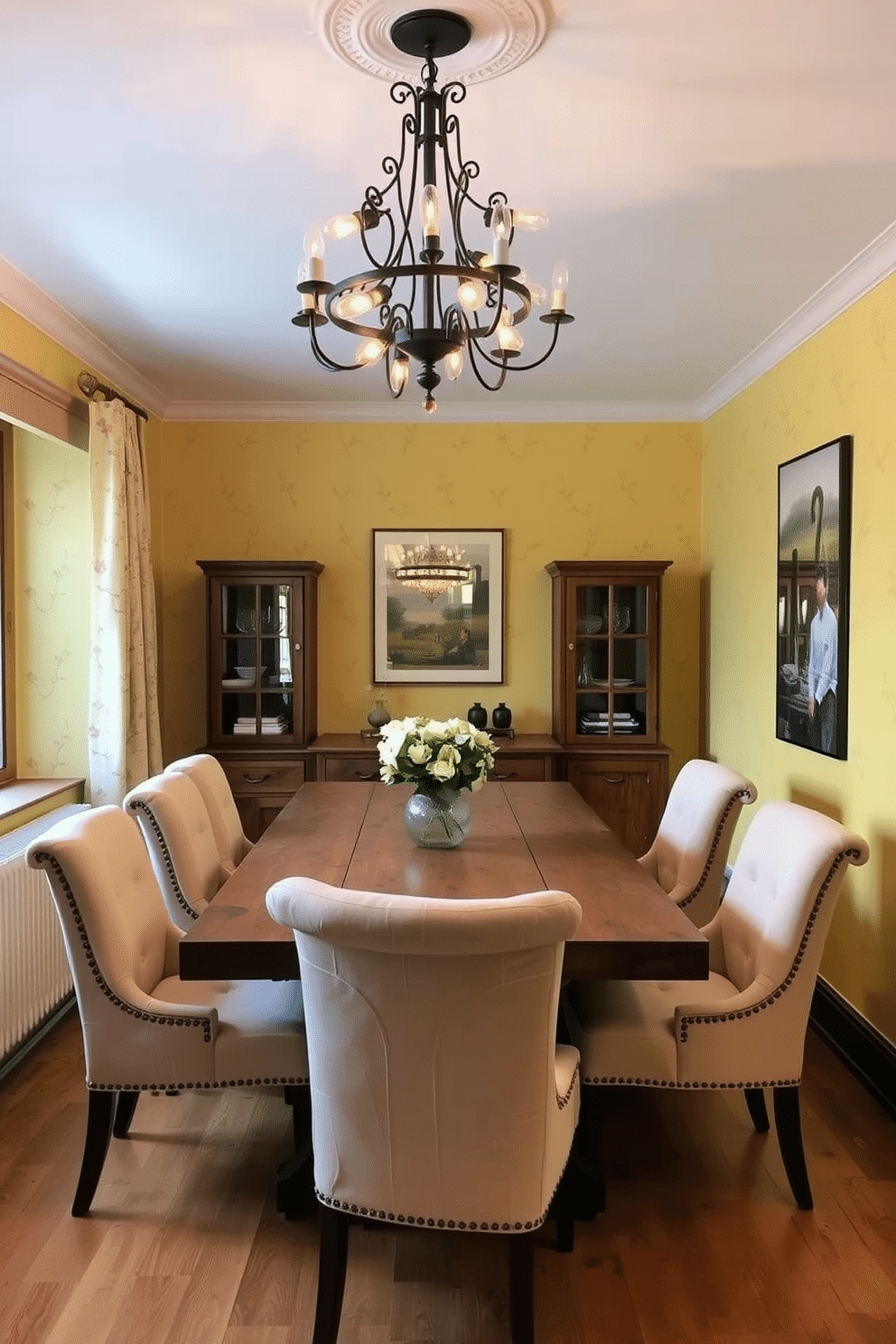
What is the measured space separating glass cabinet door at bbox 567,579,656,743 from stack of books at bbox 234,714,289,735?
1443 mm

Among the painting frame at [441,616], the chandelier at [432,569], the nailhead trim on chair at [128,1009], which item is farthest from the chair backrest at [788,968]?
the painting frame at [441,616]

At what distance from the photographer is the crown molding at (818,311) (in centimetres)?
312

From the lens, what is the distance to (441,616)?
17.9 ft

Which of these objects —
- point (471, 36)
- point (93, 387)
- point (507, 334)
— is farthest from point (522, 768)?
point (471, 36)

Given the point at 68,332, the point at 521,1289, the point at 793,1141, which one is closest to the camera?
the point at 521,1289

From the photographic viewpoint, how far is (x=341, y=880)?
255 cm

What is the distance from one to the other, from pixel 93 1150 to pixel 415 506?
370cm

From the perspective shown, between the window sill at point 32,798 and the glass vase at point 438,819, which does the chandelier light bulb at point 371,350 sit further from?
the window sill at point 32,798

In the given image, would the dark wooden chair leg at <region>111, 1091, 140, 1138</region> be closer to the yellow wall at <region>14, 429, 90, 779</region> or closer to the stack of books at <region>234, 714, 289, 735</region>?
the yellow wall at <region>14, 429, 90, 779</region>

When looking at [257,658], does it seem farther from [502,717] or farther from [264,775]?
[502,717]

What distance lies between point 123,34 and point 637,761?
12.5 ft

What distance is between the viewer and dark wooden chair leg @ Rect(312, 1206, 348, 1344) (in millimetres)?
1892

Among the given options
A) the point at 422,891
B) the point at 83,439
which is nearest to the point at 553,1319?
the point at 422,891

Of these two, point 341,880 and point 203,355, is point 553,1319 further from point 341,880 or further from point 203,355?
point 203,355
